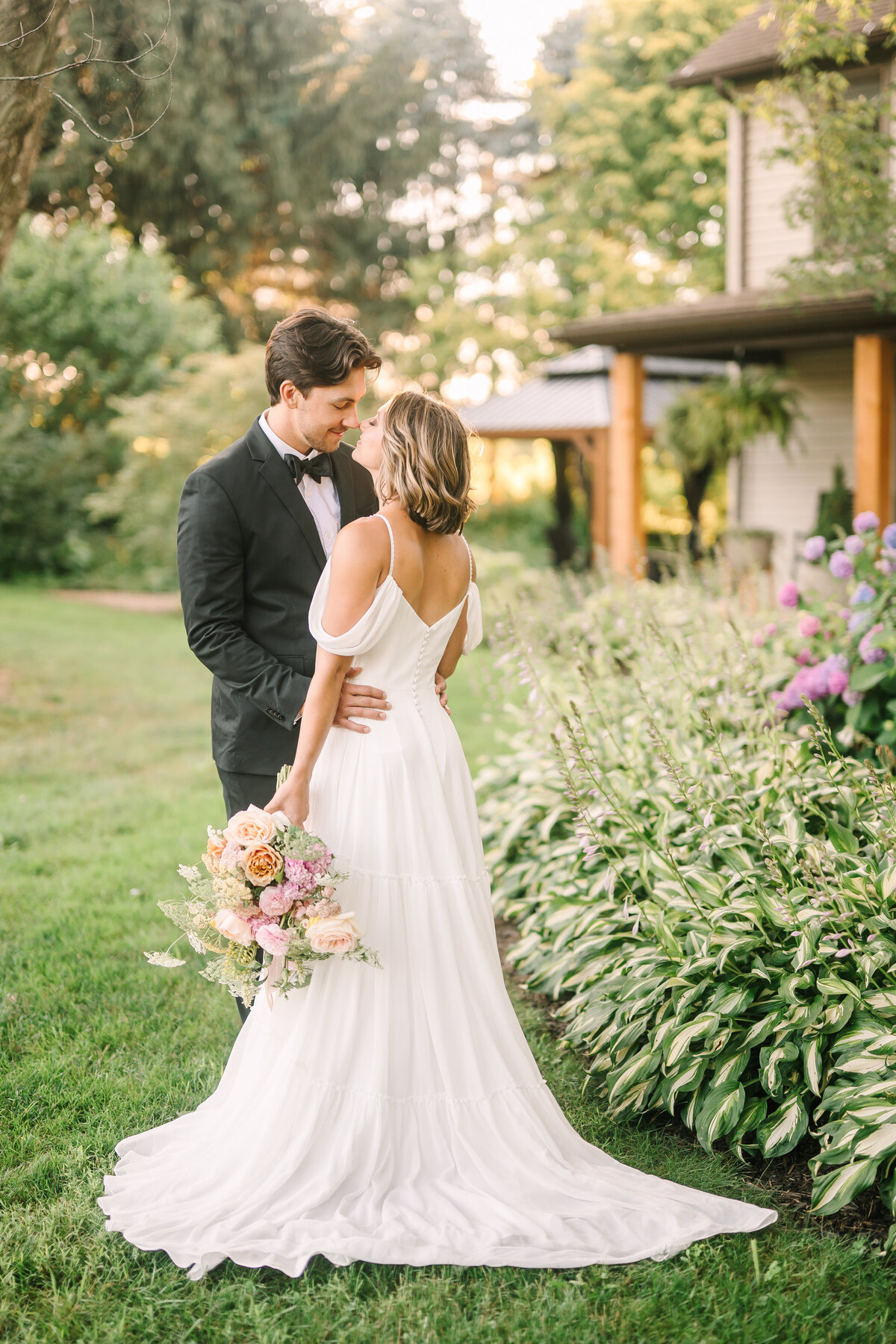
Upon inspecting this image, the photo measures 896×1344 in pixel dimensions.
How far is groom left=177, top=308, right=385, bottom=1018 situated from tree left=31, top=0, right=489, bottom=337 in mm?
14720

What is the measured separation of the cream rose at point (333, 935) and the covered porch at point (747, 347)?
21.9ft

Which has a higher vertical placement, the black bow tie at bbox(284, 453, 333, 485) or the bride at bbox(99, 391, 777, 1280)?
the black bow tie at bbox(284, 453, 333, 485)

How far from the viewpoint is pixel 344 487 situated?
11.8ft

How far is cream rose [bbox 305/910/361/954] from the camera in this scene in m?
2.60

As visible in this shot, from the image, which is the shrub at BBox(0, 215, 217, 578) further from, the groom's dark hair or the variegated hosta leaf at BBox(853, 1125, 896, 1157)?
the variegated hosta leaf at BBox(853, 1125, 896, 1157)

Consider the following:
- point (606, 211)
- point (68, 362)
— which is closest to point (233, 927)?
point (68, 362)

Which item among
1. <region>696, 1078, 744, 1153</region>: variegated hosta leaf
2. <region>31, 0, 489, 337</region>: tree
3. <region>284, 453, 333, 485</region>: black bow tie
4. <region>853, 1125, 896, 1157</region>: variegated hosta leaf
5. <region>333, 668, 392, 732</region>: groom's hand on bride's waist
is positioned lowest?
<region>696, 1078, 744, 1153</region>: variegated hosta leaf

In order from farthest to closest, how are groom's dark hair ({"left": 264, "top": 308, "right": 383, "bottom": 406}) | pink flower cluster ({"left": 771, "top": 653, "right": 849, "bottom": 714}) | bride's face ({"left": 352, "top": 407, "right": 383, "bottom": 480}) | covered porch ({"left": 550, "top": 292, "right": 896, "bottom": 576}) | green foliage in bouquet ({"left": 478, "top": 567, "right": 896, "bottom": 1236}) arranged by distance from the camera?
covered porch ({"left": 550, "top": 292, "right": 896, "bottom": 576}), pink flower cluster ({"left": 771, "top": 653, "right": 849, "bottom": 714}), groom's dark hair ({"left": 264, "top": 308, "right": 383, "bottom": 406}), green foliage in bouquet ({"left": 478, "top": 567, "right": 896, "bottom": 1236}), bride's face ({"left": 352, "top": 407, "right": 383, "bottom": 480})

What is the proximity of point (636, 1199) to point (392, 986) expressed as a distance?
2.65 feet

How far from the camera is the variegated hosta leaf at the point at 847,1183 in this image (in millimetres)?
2607

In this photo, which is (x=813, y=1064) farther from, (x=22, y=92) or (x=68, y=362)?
(x=68, y=362)

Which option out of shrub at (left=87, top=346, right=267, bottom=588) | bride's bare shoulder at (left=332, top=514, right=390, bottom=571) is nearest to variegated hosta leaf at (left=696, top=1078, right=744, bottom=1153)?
bride's bare shoulder at (left=332, top=514, right=390, bottom=571)

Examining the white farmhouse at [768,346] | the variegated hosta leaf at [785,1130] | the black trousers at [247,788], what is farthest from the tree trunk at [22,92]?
the white farmhouse at [768,346]

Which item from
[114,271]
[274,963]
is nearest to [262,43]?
[114,271]
